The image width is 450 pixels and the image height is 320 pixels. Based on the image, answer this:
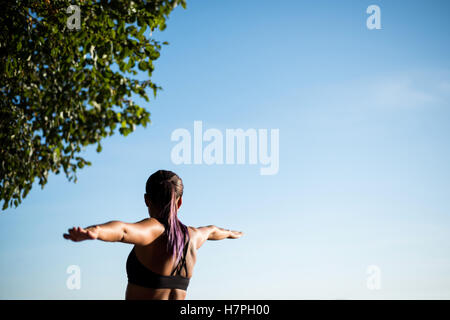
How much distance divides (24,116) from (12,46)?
174 centimetres

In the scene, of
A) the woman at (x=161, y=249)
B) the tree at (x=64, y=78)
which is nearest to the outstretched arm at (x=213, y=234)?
the woman at (x=161, y=249)

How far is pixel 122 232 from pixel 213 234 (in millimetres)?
2014

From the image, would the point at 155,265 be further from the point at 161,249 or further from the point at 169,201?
the point at 169,201

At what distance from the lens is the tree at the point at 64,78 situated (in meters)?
10.4

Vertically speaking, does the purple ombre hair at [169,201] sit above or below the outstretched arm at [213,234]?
above

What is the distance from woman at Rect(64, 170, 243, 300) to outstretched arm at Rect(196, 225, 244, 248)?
0.44 meters

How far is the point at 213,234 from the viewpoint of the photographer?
5586mm

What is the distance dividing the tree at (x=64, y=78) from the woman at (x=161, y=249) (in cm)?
605

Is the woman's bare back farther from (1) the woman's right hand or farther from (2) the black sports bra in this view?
(1) the woman's right hand

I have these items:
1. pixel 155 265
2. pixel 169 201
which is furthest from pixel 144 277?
pixel 169 201

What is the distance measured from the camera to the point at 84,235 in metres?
3.33

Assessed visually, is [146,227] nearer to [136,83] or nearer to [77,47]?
[136,83]

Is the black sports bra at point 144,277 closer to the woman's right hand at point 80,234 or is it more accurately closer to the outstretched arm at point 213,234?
the outstretched arm at point 213,234
